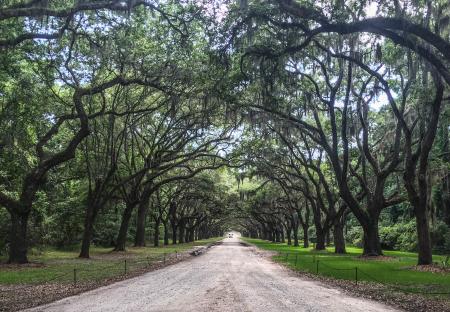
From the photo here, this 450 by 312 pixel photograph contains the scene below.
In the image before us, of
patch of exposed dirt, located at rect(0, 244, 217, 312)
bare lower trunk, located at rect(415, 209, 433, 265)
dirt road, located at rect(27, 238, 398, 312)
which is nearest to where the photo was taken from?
dirt road, located at rect(27, 238, 398, 312)

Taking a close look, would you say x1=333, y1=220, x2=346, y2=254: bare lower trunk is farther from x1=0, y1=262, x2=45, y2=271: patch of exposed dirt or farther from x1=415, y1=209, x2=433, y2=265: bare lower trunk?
Result: x1=0, y1=262, x2=45, y2=271: patch of exposed dirt

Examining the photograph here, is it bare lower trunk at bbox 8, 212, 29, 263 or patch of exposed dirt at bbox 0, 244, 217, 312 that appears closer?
patch of exposed dirt at bbox 0, 244, 217, 312

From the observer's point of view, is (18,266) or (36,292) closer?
→ (36,292)

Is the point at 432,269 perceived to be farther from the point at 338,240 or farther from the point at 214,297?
the point at 338,240

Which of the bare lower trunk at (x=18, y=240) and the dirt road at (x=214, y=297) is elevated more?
the bare lower trunk at (x=18, y=240)

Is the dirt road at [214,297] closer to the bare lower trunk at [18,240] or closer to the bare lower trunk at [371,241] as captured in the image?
the bare lower trunk at [18,240]

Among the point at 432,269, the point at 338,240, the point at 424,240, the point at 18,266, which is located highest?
the point at 424,240

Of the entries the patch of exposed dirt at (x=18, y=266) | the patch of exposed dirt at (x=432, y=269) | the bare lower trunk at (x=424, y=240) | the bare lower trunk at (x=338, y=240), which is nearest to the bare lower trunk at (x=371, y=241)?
the bare lower trunk at (x=338, y=240)

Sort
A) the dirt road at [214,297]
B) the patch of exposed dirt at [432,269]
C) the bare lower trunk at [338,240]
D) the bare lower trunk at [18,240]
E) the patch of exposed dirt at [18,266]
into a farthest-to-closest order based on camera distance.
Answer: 1. the bare lower trunk at [338,240]
2. the bare lower trunk at [18,240]
3. the patch of exposed dirt at [18,266]
4. the patch of exposed dirt at [432,269]
5. the dirt road at [214,297]

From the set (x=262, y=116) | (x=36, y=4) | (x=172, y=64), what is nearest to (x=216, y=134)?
(x=262, y=116)

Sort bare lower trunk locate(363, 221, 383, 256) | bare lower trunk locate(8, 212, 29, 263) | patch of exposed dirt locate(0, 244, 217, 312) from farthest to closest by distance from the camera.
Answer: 1. bare lower trunk locate(363, 221, 383, 256)
2. bare lower trunk locate(8, 212, 29, 263)
3. patch of exposed dirt locate(0, 244, 217, 312)

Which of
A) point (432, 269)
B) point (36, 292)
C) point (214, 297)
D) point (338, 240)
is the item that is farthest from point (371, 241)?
point (36, 292)

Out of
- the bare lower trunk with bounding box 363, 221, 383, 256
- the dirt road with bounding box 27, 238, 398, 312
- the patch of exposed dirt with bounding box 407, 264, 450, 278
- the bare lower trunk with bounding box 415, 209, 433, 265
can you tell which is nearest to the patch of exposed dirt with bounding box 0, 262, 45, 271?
the dirt road with bounding box 27, 238, 398, 312

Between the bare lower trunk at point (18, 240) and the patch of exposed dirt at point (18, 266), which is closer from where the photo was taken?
the patch of exposed dirt at point (18, 266)
